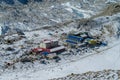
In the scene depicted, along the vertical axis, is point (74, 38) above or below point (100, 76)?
below

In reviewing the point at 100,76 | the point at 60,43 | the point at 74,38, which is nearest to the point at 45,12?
the point at 74,38

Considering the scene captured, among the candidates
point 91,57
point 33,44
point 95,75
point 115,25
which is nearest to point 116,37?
point 115,25

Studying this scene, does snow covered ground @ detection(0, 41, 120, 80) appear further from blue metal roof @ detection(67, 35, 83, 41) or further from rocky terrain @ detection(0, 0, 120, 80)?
blue metal roof @ detection(67, 35, 83, 41)

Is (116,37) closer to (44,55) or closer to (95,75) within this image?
(44,55)

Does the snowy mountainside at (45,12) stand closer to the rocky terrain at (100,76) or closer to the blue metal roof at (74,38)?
the blue metal roof at (74,38)

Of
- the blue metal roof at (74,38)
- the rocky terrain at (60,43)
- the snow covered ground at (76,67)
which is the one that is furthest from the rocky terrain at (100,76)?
the blue metal roof at (74,38)

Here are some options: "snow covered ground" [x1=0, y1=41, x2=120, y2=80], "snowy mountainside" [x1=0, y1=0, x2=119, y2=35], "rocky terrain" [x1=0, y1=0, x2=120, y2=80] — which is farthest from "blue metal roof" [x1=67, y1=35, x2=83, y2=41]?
"snowy mountainside" [x1=0, y1=0, x2=119, y2=35]

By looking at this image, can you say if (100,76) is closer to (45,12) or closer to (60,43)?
(60,43)

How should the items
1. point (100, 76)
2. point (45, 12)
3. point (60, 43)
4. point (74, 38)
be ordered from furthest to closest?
point (45, 12)
point (74, 38)
point (60, 43)
point (100, 76)
